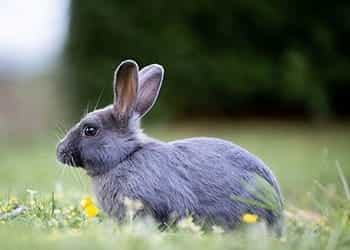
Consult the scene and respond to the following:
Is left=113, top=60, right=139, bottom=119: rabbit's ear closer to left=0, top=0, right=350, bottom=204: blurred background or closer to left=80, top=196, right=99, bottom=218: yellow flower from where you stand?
left=80, top=196, right=99, bottom=218: yellow flower

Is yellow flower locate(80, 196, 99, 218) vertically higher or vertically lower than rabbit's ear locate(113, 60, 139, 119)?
lower

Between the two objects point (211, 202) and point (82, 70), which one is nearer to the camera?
point (211, 202)

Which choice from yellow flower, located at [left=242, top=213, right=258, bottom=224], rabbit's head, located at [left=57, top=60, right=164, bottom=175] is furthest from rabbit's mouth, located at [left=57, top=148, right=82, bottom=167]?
yellow flower, located at [left=242, top=213, right=258, bottom=224]

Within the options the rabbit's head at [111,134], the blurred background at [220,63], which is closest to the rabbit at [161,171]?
the rabbit's head at [111,134]

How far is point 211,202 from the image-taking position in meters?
5.33

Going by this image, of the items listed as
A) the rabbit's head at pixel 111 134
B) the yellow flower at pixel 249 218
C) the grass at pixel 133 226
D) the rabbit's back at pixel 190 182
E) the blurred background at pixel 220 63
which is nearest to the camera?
the grass at pixel 133 226

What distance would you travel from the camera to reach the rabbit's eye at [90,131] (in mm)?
5781

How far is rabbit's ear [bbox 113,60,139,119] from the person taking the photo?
5734 millimetres

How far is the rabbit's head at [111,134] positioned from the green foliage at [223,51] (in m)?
13.6

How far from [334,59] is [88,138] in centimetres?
1501

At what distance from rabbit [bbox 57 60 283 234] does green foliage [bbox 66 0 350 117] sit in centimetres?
1369

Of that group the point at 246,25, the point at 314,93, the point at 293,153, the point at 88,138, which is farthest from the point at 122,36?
the point at 88,138

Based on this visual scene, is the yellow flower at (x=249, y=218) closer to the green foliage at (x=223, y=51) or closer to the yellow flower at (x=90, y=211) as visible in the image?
the yellow flower at (x=90, y=211)

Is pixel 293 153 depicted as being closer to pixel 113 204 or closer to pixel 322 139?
pixel 322 139
